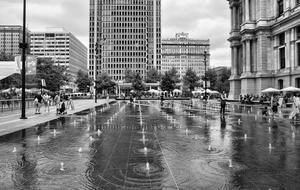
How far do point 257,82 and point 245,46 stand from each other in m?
8.55

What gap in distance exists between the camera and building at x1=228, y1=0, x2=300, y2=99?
46562 millimetres

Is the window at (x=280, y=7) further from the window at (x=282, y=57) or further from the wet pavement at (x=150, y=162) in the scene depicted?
the wet pavement at (x=150, y=162)

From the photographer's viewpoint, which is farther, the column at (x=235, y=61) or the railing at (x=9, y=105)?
the column at (x=235, y=61)

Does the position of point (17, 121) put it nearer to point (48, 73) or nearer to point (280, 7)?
point (280, 7)

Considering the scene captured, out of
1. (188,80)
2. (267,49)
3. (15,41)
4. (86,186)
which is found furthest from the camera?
(15,41)

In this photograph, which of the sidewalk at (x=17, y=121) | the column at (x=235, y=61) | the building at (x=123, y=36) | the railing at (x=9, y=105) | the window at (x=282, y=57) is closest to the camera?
the sidewalk at (x=17, y=121)

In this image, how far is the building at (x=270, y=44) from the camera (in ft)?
153

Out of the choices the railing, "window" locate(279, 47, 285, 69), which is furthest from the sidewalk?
"window" locate(279, 47, 285, 69)

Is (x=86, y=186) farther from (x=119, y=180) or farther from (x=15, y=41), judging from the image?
(x=15, y=41)

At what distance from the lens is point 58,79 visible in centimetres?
6919

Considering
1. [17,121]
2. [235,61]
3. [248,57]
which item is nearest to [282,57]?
[248,57]

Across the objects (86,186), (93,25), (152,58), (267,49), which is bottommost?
(86,186)

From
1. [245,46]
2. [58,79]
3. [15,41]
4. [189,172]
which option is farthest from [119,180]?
[15,41]

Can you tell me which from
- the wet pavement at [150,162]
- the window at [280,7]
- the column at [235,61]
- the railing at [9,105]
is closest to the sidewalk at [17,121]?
the railing at [9,105]
